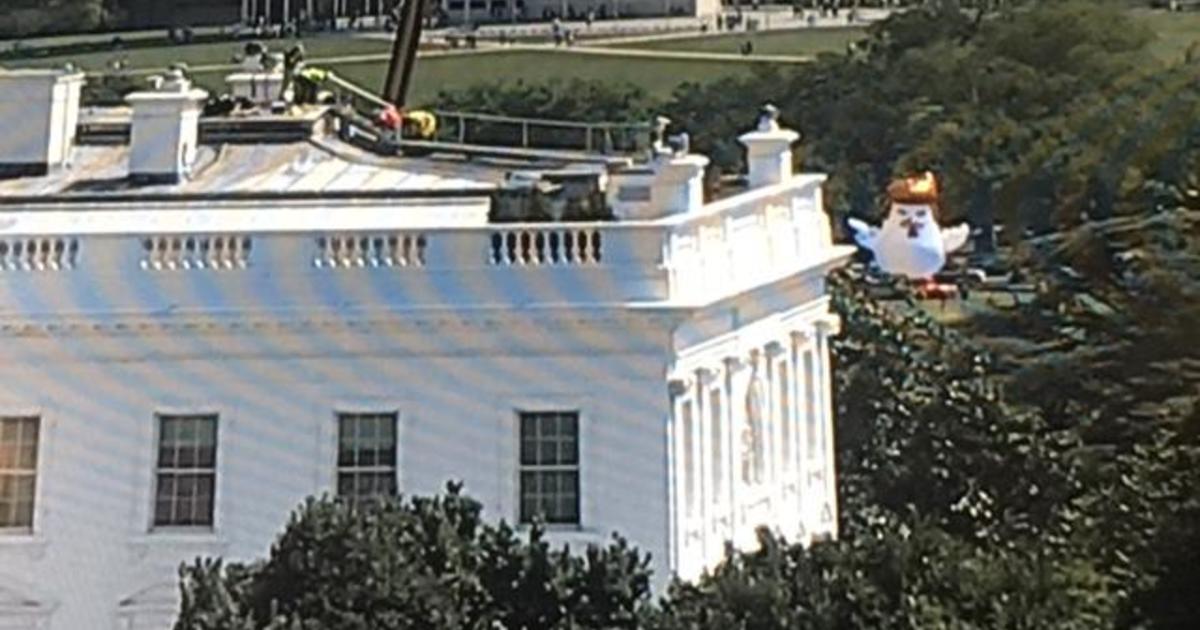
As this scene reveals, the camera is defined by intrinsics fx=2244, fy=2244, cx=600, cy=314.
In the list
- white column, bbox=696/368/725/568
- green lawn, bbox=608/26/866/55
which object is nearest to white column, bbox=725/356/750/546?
white column, bbox=696/368/725/568

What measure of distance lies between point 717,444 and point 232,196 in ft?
21.1

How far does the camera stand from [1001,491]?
31.0m

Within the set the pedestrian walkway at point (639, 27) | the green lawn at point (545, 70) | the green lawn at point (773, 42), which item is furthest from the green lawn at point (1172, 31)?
the green lawn at point (545, 70)

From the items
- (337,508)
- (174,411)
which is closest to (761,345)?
(174,411)

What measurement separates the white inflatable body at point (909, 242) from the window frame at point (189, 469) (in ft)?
30.0

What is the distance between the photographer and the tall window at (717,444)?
78.0ft

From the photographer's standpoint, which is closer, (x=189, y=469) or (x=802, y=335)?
(x=189, y=469)

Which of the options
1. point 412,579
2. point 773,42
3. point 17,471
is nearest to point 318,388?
point 17,471

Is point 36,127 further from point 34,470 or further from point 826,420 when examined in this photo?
point 826,420

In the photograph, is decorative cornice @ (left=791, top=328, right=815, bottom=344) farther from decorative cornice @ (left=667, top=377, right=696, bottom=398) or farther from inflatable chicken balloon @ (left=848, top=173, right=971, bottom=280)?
decorative cornice @ (left=667, top=377, right=696, bottom=398)

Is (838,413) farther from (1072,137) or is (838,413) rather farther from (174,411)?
(1072,137)

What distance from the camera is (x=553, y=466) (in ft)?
74.1

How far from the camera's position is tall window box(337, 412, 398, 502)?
890 inches

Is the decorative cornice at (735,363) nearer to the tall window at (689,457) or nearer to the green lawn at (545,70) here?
the tall window at (689,457)
